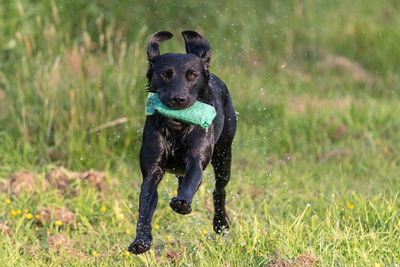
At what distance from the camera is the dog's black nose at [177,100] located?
3.35 meters

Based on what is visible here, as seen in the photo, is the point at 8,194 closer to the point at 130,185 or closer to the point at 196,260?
the point at 130,185

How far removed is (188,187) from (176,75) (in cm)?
62

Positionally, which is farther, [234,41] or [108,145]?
[234,41]

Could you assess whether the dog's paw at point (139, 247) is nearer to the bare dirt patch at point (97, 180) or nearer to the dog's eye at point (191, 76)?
the dog's eye at point (191, 76)

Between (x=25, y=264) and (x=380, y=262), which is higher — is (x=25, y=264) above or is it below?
below

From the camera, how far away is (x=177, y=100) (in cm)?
337

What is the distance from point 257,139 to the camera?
249 inches

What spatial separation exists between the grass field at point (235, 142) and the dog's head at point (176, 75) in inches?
39.7

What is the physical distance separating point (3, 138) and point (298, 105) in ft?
11.6

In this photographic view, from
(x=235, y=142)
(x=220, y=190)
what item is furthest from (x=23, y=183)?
(x=235, y=142)

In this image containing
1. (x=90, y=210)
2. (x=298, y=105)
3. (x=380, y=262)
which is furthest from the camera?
(x=298, y=105)

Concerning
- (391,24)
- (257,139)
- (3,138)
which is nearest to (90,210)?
(3,138)

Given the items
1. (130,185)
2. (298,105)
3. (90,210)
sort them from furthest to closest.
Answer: (298,105) < (130,185) < (90,210)

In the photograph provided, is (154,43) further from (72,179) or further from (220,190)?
(72,179)
